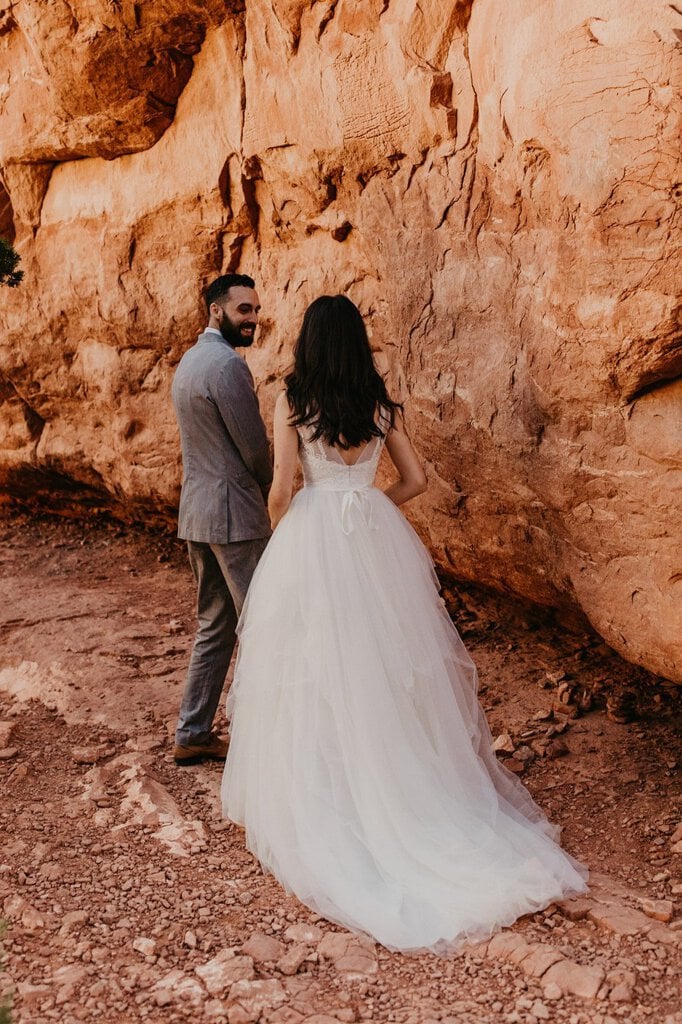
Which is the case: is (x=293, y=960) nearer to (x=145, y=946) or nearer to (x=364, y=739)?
(x=145, y=946)

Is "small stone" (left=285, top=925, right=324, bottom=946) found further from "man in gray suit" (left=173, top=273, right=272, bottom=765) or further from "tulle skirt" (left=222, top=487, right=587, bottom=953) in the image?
"man in gray suit" (left=173, top=273, right=272, bottom=765)

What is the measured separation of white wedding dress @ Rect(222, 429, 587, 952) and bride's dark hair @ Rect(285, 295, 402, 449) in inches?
4.1

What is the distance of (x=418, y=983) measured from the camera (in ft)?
9.77

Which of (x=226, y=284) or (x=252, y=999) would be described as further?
(x=226, y=284)

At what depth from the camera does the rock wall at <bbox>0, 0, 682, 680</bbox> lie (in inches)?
141

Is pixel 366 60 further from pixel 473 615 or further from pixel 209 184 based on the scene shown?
pixel 473 615

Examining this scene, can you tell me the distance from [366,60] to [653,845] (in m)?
3.51

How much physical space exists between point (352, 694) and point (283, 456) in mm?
917

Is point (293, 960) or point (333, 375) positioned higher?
point (333, 375)

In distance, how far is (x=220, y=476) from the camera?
4246 mm

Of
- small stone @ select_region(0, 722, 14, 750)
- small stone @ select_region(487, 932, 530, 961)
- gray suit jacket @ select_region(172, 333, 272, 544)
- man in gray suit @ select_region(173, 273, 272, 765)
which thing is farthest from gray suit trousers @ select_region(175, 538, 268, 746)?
small stone @ select_region(487, 932, 530, 961)

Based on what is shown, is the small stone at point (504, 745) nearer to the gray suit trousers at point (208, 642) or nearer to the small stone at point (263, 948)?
the gray suit trousers at point (208, 642)

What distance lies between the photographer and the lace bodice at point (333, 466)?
3791mm

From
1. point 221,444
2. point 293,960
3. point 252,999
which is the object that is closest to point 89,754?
point 221,444
